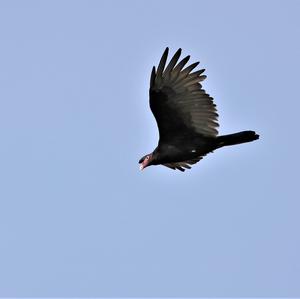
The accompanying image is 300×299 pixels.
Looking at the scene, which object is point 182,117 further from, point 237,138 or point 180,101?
point 237,138

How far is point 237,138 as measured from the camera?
2178 cm

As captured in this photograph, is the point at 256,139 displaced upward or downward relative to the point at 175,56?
downward

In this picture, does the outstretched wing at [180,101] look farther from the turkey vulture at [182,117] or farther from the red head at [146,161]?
the red head at [146,161]

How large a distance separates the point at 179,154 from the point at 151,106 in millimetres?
1447

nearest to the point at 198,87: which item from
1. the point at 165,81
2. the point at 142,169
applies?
the point at 165,81

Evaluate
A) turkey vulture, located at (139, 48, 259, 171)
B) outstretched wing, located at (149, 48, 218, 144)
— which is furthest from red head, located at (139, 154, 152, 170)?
outstretched wing, located at (149, 48, 218, 144)

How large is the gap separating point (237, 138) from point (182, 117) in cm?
132

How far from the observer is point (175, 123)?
2233 centimetres

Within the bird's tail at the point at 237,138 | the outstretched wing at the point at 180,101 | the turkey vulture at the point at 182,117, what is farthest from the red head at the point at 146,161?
the bird's tail at the point at 237,138

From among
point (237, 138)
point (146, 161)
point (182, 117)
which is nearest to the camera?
point (237, 138)

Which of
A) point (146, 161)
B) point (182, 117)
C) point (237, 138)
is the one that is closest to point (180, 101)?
point (182, 117)

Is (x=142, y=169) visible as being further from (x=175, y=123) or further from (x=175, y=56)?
(x=175, y=56)

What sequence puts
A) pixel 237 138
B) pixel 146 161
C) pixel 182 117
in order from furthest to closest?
1. pixel 146 161
2. pixel 182 117
3. pixel 237 138

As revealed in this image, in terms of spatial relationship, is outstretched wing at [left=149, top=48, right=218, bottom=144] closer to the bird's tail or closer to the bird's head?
the bird's tail
